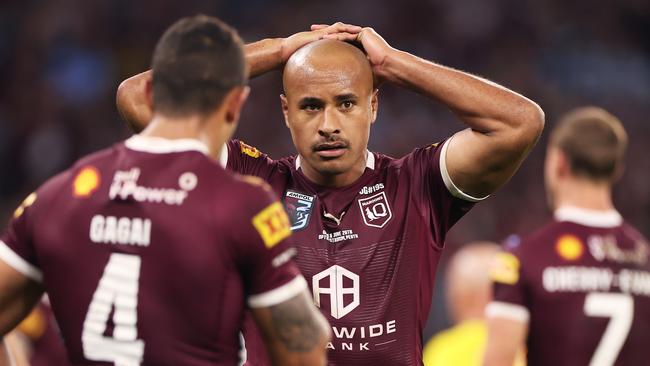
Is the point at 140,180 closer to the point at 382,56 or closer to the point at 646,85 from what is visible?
the point at 382,56

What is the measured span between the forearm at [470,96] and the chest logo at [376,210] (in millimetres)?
534

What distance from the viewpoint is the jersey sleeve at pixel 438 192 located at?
17.3ft

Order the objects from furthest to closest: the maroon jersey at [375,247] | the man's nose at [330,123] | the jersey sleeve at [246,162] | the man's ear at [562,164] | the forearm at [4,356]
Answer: the jersey sleeve at [246,162] < the man's nose at [330,123] < the maroon jersey at [375,247] < the man's ear at [562,164] < the forearm at [4,356]

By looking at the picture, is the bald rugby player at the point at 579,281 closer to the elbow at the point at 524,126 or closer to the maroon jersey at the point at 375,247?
the elbow at the point at 524,126

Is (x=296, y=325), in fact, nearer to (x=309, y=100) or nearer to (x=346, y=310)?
(x=346, y=310)

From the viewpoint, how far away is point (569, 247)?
4750mm

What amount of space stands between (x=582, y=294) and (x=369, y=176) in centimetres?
Answer: 124

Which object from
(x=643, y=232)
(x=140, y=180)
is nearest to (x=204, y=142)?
(x=140, y=180)

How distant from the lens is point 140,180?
A: 376 centimetres

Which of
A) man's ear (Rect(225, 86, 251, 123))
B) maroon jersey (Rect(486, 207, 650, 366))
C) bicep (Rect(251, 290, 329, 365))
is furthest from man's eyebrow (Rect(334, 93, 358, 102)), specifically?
bicep (Rect(251, 290, 329, 365))

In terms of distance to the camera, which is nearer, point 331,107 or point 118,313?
point 118,313

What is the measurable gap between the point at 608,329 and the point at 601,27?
1187 centimetres

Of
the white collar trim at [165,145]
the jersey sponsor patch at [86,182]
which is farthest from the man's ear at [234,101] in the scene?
the jersey sponsor patch at [86,182]

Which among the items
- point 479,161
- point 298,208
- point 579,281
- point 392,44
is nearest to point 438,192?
point 479,161
